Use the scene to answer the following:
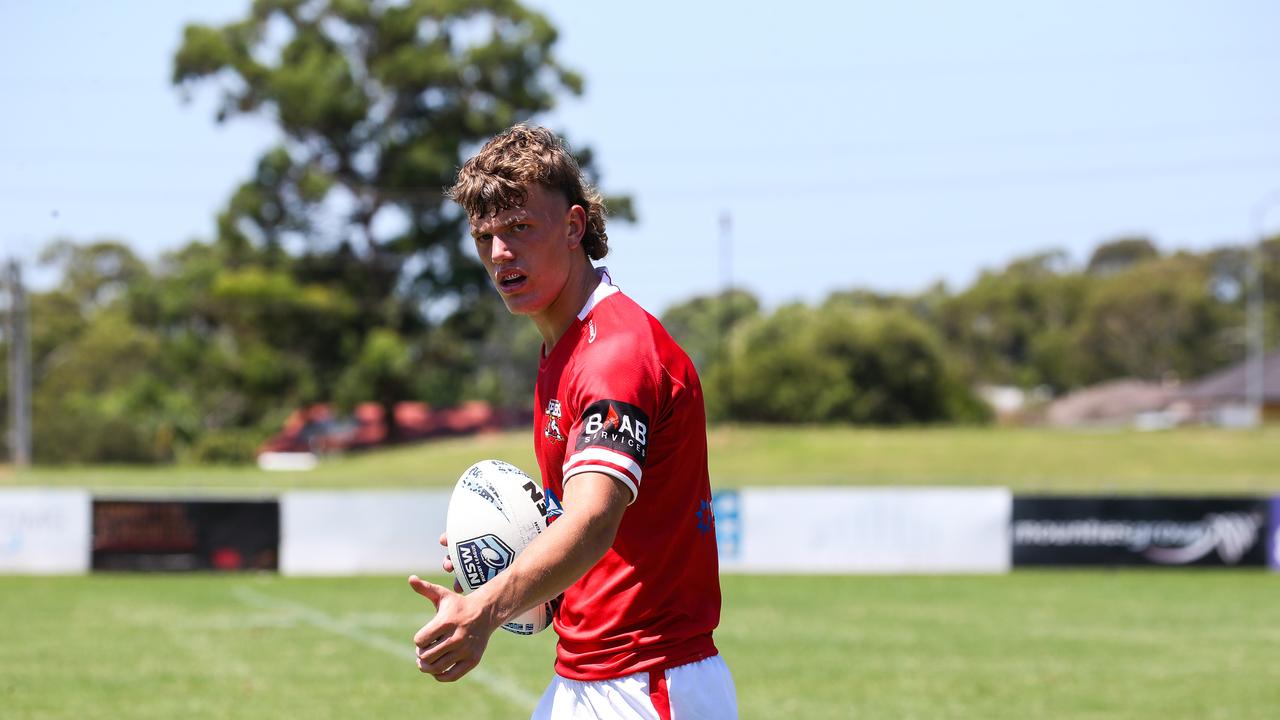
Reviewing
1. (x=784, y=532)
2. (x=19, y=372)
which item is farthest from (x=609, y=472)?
(x=19, y=372)

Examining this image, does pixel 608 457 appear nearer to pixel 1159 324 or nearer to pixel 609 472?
pixel 609 472

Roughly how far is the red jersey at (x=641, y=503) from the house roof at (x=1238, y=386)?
243ft

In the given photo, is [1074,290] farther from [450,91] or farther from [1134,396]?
[450,91]

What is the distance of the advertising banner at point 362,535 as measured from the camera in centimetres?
2045

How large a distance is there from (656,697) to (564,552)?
23.3 inches

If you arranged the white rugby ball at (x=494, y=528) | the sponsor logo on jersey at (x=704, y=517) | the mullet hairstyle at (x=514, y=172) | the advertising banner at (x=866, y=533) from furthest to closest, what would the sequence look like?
the advertising banner at (x=866, y=533) < the white rugby ball at (x=494, y=528) < the sponsor logo on jersey at (x=704, y=517) < the mullet hairstyle at (x=514, y=172)

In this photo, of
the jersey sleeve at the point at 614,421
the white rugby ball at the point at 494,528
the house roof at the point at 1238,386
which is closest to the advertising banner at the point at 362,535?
the white rugby ball at the point at 494,528

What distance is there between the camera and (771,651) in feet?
41.8

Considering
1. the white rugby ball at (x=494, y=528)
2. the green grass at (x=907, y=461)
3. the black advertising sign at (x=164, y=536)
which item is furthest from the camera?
the green grass at (x=907, y=461)

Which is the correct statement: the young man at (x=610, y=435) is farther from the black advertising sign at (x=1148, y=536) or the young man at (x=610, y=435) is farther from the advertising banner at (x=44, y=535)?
the advertising banner at (x=44, y=535)

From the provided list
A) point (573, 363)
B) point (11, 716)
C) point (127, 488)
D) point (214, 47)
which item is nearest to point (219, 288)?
point (214, 47)

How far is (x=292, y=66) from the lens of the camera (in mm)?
58719

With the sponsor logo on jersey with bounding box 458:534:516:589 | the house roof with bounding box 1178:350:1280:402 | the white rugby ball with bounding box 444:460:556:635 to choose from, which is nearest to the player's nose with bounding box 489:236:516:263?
the white rugby ball with bounding box 444:460:556:635

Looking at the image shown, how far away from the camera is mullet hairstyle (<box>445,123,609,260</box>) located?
3203 mm
